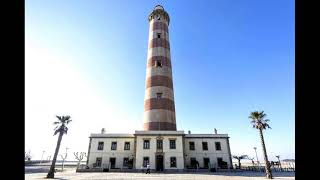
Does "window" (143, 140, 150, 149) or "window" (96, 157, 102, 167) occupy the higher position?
"window" (143, 140, 150, 149)

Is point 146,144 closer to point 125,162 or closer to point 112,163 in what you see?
point 125,162

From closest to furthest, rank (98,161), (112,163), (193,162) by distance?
(112,163)
(98,161)
(193,162)

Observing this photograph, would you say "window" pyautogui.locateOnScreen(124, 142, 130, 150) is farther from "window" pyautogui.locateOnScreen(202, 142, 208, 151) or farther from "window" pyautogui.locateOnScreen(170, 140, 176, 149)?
"window" pyautogui.locateOnScreen(202, 142, 208, 151)

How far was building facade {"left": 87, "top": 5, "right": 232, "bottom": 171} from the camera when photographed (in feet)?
117

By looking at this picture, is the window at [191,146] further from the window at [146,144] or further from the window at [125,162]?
the window at [125,162]

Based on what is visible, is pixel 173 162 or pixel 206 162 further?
pixel 206 162

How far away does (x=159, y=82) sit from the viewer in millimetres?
39031

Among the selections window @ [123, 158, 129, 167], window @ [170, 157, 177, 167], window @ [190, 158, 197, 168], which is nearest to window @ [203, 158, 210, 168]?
window @ [190, 158, 197, 168]

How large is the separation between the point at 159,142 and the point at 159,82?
33.5 feet

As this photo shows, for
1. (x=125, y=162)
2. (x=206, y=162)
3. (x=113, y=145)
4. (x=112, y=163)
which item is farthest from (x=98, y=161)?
(x=206, y=162)
